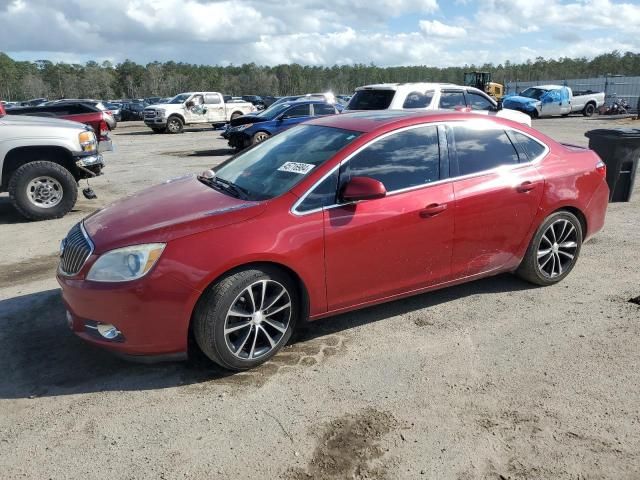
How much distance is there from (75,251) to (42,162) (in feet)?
16.0

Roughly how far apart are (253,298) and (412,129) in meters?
1.81

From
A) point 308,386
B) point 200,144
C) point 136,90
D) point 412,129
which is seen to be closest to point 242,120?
point 200,144

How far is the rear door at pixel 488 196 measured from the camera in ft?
13.5

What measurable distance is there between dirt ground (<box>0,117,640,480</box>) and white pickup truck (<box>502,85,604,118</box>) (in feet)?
88.9

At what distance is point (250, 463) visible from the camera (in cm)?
267

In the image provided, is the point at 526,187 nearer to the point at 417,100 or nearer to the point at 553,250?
the point at 553,250

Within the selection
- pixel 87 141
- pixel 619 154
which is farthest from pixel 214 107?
pixel 619 154

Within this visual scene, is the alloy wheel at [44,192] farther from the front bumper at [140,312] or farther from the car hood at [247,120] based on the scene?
the car hood at [247,120]

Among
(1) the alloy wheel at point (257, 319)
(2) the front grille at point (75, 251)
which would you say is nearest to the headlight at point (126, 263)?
(2) the front grille at point (75, 251)

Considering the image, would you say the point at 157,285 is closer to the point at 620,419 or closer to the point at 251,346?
the point at 251,346

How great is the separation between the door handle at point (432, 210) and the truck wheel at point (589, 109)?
32.3 metres

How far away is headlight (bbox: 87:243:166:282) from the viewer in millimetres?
3172

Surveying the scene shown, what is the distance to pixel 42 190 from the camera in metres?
7.64

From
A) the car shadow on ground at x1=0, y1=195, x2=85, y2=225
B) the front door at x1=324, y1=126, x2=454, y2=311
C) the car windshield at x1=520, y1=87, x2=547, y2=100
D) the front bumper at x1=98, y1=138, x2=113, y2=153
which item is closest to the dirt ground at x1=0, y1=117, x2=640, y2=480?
the front door at x1=324, y1=126, x2=454, y2=311
